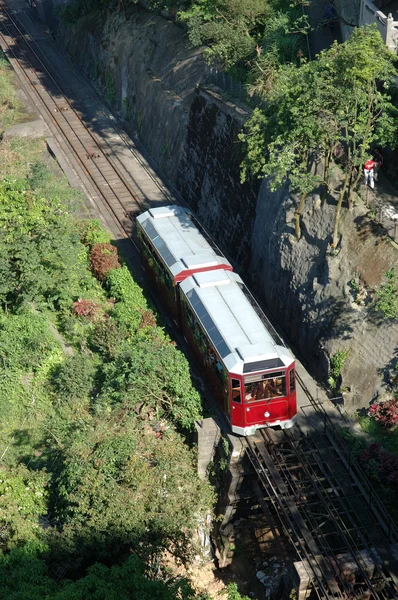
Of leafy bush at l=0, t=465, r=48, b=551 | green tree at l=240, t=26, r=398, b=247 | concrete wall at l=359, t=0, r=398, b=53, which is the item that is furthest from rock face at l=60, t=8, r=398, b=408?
leafy bush at l=0, t=465, r=48, b=551

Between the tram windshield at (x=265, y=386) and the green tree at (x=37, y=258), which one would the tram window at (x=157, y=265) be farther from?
the tram windshield at (x=265, y=386)

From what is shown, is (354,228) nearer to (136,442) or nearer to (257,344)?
(257,344)

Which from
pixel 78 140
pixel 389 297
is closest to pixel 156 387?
pixel 389 297

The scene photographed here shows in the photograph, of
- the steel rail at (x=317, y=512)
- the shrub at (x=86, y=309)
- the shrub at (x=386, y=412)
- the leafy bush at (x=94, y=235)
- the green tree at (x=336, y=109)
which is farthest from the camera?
the leafy bush at (x=94, y=235)

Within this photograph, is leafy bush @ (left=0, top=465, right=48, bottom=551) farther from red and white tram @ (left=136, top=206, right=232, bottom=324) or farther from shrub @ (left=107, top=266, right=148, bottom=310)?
shrub @ (left=107, top=266, right=148, bottom=310)

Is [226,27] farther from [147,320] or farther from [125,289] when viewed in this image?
[147,320]

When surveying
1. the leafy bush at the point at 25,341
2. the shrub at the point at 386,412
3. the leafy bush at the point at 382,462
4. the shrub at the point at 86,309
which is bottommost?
the leafy bush at the point at 25,341

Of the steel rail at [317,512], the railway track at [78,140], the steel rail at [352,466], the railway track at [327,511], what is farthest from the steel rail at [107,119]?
the steel rail at [317,512]
